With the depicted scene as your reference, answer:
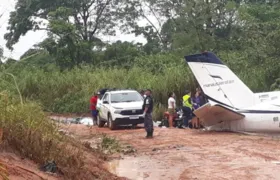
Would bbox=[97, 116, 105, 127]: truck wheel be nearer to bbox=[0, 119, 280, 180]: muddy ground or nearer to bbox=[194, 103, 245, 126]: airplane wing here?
bbox=[0, 119, 280, 180]: muddy ground

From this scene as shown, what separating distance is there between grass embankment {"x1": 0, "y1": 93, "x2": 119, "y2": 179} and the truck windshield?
Answer: 1310cm

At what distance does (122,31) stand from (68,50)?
33.2ft

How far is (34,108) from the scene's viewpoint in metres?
9.23

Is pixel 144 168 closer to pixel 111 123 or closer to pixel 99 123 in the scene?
pixel 111 123

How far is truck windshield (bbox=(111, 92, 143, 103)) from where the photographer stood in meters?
22.2

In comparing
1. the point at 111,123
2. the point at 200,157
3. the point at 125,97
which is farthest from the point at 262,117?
the point at 125,97

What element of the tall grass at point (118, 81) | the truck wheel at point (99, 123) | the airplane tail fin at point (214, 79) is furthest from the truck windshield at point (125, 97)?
the airplane tail fin at point (214, 79)

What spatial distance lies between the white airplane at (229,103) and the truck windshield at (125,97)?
14.8 ft

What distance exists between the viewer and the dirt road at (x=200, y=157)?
10.9 metres

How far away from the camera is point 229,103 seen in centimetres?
1811

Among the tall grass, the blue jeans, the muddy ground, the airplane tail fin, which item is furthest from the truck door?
the airplane tail fin

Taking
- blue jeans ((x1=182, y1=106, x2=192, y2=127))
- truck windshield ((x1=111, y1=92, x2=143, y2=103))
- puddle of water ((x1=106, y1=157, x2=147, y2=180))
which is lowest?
puddle of water ((x1=106, y1=157, x2=147, y2=180))

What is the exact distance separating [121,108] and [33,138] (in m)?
13.2

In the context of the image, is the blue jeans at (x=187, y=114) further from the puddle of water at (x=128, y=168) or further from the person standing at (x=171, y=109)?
the puddle of water at (x=128, y=168)
